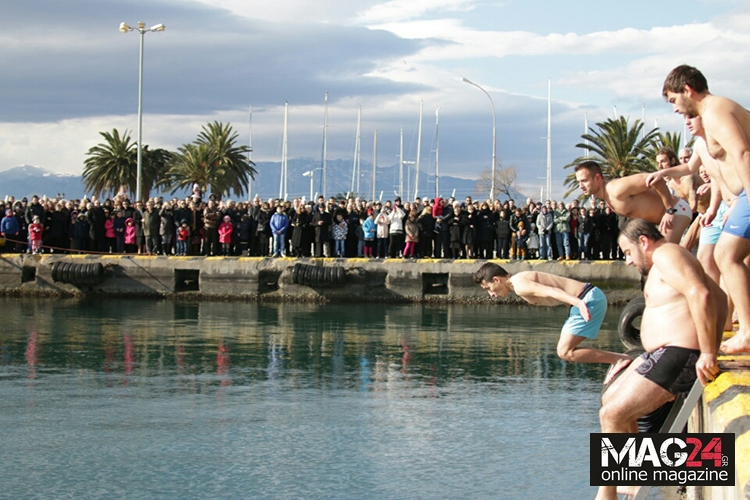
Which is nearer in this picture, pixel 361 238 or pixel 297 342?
pixel 297 342

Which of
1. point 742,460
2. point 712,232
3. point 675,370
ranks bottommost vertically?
point 742,460

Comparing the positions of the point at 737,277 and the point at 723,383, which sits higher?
the point at 737,277

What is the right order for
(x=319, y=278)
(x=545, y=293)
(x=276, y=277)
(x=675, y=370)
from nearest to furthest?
(x=675, y=370) → (x=545, y=293) → (x=319, y=278) → (x=276, y=277)

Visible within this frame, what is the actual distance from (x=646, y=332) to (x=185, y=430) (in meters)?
5.03

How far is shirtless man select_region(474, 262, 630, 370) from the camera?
814 centimetres

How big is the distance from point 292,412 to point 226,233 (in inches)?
678

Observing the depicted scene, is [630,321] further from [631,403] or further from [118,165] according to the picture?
[118,165]

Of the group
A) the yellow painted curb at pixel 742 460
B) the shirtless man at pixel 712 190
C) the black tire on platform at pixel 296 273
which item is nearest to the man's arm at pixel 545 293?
the shirtless man at pixel 712 190

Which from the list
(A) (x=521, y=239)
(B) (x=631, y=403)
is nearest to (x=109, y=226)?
(A) (x=521, y=239)

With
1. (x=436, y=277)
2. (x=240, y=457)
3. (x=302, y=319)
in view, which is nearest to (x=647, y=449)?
(x=240, y=457)

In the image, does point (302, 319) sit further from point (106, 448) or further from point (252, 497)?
point (252, 497)

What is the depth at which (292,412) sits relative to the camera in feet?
33.0

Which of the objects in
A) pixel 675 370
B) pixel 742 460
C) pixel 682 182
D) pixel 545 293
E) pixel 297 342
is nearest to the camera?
pixel 742 460

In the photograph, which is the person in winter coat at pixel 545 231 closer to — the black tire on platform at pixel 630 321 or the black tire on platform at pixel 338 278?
the black tire on platform at pixel 338 278
